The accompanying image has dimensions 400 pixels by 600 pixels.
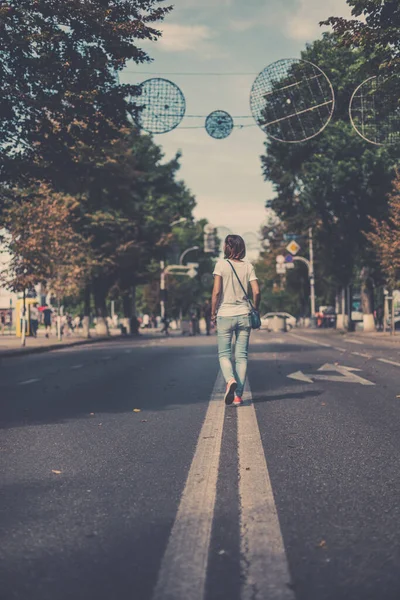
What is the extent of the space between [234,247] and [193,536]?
633 cm

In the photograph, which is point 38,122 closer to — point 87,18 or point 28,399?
point 87,18

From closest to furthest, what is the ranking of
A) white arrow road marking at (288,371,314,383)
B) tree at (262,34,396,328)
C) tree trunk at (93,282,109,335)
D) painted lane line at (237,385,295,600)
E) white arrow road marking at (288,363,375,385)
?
painted lane line at (237,385,295,600) → white arrow road marking at (288,363,375,385) → white arrow road marking at (288,371,314,383) → tree at (262,34,396,328) → tree trunk at (93,282,109,335)

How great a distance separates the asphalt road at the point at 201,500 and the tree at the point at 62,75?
1120 cm

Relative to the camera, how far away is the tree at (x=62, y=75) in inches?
788

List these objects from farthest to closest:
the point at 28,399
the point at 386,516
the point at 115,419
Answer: the point at 28,399, the point at 115,419, the point at 386,516

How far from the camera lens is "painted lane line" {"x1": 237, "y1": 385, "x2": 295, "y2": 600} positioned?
3.65m

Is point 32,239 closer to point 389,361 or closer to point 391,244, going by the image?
point 391,244

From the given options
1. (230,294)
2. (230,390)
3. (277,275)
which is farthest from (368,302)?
(277,275)

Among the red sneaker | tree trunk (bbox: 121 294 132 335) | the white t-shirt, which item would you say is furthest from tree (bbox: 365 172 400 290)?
the red sneaker

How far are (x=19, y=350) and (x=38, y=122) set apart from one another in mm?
11307

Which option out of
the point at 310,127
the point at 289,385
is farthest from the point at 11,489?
the point at 310,127

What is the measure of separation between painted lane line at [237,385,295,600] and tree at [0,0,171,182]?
594 inches

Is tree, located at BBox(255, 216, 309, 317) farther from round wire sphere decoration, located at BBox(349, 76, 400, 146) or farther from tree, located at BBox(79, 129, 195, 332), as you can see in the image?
round wire sphere decoration, located at BBox(349, 76, 400, 146)

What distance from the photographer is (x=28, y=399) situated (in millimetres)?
12273
